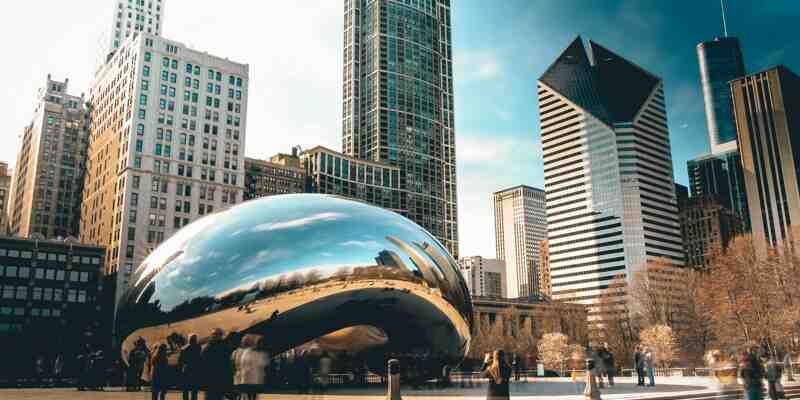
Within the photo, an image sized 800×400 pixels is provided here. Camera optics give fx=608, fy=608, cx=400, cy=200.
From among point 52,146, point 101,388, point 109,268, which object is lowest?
point 101,388

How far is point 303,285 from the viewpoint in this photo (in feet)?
18.6

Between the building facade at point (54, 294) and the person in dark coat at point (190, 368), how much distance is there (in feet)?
282

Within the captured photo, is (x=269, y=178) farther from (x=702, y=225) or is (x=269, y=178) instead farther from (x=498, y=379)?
(x=498, y=379)

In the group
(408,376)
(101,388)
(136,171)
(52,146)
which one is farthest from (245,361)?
(52,146)

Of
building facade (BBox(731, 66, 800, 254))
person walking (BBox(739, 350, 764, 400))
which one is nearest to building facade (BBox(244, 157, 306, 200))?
building facade (BBox(731, 66, 800, 254))

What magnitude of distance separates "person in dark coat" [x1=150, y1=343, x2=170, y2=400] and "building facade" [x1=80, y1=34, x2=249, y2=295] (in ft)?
301

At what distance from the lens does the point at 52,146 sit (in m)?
131

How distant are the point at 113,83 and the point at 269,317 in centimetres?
11765

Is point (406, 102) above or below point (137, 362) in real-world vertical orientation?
above

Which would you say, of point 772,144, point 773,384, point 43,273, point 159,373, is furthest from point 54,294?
point 772,144

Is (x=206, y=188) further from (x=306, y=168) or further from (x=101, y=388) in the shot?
(x=101, y=388)

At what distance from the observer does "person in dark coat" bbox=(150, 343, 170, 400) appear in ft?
17.9

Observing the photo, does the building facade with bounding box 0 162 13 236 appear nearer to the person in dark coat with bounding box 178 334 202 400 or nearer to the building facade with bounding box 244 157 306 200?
the building facade with bounding box 244 157 306 200

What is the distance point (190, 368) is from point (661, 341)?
58.5m
